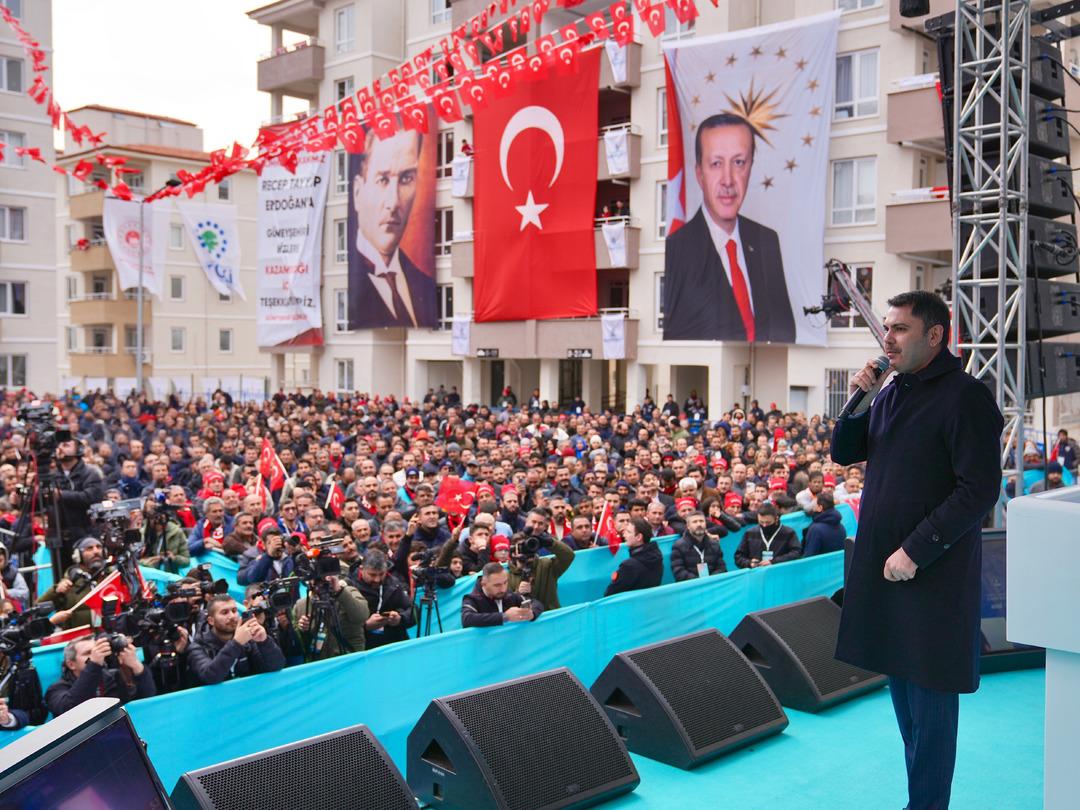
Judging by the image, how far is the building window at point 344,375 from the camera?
40875mm

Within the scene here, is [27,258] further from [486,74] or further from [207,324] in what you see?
[486,74]

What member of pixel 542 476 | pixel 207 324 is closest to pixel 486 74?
pixel 542 476

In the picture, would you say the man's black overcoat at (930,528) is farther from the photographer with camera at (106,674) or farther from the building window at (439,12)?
the building window at (439,12)

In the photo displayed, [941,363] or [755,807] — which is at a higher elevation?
[941,363]

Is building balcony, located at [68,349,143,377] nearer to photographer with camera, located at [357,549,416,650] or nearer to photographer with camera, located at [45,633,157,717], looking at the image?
photographer with camera, located at [357,549,416,650]

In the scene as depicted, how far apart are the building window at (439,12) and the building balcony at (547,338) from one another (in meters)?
11.6

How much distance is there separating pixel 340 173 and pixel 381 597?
1380 inches

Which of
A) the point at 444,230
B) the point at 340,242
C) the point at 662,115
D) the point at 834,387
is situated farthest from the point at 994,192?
the point at 340,242

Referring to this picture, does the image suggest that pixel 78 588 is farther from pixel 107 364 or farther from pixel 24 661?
pixel 107 364

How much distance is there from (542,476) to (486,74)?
745cm

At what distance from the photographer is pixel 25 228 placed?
3853cm

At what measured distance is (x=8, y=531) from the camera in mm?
9703

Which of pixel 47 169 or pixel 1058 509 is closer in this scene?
pixel 1058 509

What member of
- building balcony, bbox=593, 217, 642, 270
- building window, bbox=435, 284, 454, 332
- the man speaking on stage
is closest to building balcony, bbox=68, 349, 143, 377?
building window, bbox=435, 284, 454, 332
